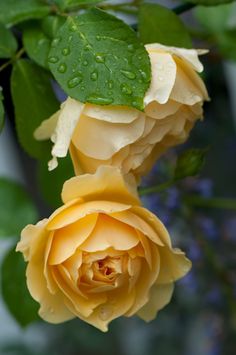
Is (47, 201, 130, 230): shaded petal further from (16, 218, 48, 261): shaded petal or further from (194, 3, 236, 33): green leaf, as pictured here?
(194, 3, 236, 33): green leaf

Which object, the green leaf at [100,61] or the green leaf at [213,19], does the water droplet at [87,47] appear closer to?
the green leaf at [100,61]

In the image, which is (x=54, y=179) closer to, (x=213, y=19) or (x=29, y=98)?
(x=29, y=98)

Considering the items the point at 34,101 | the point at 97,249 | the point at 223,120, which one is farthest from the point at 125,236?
the point at 223,120

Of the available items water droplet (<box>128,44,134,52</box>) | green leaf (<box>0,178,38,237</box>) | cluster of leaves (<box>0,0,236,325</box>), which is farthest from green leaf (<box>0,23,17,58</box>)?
green leaf (<box>0,178,38,237</box>)

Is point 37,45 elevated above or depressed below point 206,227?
above

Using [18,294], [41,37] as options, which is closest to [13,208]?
[18,294]

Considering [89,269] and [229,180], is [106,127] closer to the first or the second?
[89,269]

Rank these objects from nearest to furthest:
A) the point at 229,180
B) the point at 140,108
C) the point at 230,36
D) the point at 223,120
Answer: the point at 140,108, the point at 230,36, the point at 223,120, the point at 229,180

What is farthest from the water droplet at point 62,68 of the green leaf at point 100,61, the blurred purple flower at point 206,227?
the blurred purple flower at point 206,227
